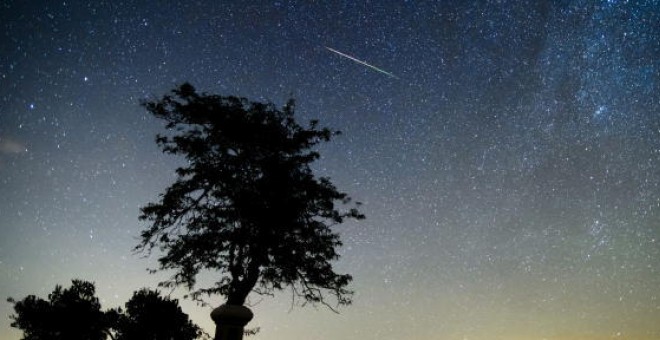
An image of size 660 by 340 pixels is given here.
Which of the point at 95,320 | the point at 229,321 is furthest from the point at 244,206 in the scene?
the point at 95,320

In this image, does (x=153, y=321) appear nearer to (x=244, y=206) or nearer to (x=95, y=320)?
(x=95, y=320)

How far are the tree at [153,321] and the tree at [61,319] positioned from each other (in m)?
0.88

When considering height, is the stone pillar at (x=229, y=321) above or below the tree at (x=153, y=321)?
below

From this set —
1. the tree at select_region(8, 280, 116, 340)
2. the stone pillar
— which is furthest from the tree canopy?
the stone pillar

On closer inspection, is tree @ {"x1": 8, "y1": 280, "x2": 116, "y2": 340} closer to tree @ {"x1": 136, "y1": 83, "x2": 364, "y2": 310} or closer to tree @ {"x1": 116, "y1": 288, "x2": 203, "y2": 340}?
tree @ {"x1": 116, "y1": 288, "x2": 203, "y2": 340}

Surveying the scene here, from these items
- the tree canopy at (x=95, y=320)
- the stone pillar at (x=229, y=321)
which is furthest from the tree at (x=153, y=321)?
the stone pillar at (x=229, y=321)

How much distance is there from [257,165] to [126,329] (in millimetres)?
11897

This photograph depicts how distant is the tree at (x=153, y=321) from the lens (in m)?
19.7

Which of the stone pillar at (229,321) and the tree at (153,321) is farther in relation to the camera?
the tree at (153,321)

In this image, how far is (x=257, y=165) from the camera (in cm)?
1411

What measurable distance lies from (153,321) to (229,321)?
37.0 ft

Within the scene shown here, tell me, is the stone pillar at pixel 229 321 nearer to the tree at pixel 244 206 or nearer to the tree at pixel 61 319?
the tree at pixel 244 206

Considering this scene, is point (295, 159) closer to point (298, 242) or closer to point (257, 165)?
point (257, 165)

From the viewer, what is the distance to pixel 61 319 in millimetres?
19891
